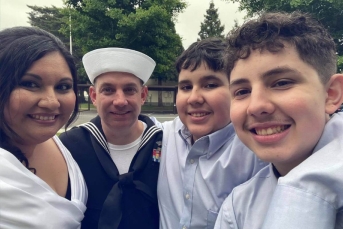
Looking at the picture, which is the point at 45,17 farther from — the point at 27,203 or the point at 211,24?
the point at 27,203

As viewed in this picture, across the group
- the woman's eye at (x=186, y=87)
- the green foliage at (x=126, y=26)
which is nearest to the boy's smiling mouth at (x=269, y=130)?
the woman's eye at (x=186, y=87)

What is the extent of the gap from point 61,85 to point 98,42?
789 inches

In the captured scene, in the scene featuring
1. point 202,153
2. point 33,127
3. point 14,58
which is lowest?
point 202,153

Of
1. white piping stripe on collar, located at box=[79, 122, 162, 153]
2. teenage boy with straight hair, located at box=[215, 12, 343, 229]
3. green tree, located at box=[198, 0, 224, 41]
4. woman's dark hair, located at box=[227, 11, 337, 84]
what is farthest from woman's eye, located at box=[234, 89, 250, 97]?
green tree, located at box=[198, 0, 224, 41]

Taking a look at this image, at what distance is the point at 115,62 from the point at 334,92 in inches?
62.8

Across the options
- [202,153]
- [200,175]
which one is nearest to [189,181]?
[200,175]

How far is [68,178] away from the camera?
2025mm

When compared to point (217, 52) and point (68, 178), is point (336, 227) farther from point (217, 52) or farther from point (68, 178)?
point (68, 178)

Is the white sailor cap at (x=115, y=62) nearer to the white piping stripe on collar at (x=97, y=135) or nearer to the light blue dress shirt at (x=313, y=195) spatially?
the white piping stripe on collar at (x=97, y=135)

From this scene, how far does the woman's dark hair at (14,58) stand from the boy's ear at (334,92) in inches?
58.3

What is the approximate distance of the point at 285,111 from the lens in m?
1.30

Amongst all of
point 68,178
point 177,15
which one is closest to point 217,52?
point 68,178

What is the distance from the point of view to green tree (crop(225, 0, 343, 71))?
1430 cm

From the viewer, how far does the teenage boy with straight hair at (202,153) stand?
1.97m
